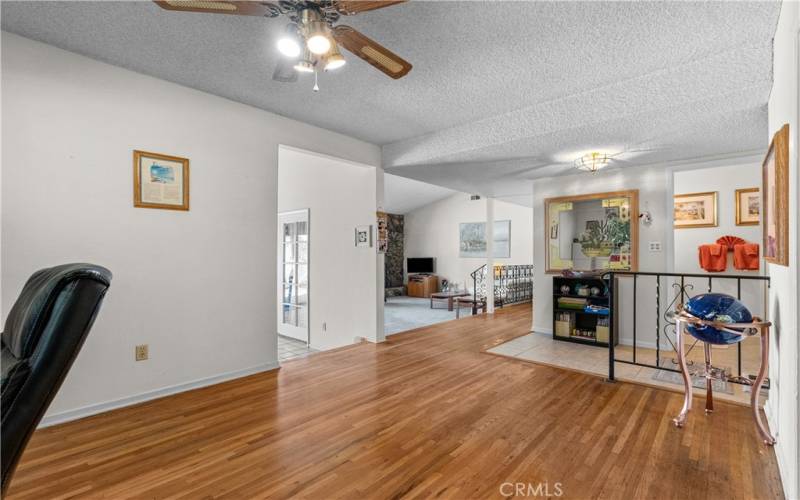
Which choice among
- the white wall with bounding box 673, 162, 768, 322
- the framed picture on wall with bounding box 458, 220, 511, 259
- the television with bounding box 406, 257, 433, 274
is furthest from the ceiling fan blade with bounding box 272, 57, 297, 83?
the television with bounding box 406, 257, 433, 274

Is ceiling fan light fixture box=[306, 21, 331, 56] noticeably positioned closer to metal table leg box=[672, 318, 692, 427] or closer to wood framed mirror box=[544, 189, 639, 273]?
metal table leg box=[672, 318, 692, 427]

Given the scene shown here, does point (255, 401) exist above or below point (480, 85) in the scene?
below

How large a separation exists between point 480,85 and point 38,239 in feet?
10.9

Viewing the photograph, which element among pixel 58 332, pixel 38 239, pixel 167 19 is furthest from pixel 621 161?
pixel 38 239

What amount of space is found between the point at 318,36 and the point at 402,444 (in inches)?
87.5

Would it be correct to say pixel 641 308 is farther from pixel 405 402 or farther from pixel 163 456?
pixel 163 456

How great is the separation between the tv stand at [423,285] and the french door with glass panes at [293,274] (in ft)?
17.3

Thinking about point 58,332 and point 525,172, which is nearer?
point 58,332

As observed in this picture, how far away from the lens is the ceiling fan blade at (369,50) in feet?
5.90

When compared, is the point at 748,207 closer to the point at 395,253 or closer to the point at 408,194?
the point at 408,194

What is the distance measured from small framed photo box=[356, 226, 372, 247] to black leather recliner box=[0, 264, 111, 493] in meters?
3.78

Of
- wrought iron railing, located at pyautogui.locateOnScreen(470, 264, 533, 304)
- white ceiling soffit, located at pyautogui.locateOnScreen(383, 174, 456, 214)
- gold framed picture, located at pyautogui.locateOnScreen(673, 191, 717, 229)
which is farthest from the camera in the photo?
white ceiling soffit, located at pyautogui.locateOnScreen(383, 174, 456, 214)

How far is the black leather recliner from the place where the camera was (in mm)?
848

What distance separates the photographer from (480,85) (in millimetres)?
2996
